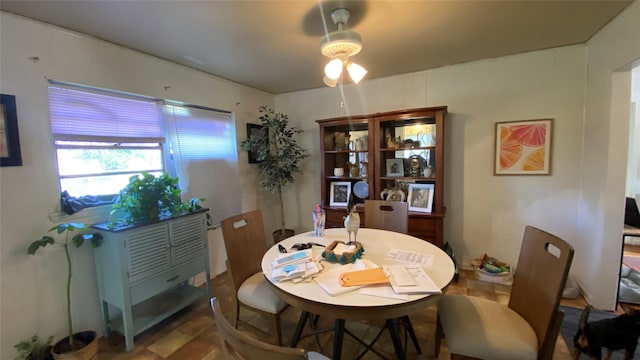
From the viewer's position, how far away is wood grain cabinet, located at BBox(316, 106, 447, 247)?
2838 millimetres

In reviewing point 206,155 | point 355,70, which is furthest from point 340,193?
point 355,70

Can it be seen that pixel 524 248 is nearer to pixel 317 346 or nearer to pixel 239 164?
pixel 317 346

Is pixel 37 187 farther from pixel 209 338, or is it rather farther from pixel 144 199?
pixel 209 338

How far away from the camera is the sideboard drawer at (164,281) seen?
1.99 metres

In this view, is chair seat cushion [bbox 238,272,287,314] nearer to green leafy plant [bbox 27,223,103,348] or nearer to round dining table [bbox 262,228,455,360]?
round dining table [bbox 262,228,455,360]

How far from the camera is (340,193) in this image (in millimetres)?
3490

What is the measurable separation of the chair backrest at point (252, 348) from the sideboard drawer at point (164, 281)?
1.58m

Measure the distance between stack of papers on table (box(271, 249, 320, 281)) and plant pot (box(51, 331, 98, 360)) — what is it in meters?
1.39

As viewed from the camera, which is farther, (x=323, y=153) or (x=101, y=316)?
(x=323, y=153)

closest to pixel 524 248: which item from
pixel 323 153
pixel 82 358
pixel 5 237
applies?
pixel 323 153

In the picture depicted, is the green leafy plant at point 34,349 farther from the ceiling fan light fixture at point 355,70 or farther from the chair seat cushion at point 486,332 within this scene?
the ceiling fan light fixture at point 355,70

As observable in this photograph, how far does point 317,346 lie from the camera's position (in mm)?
1895

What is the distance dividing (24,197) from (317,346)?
2.19 meters

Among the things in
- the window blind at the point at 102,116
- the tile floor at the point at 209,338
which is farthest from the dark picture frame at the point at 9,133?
the tile floor at the point at 209,338
